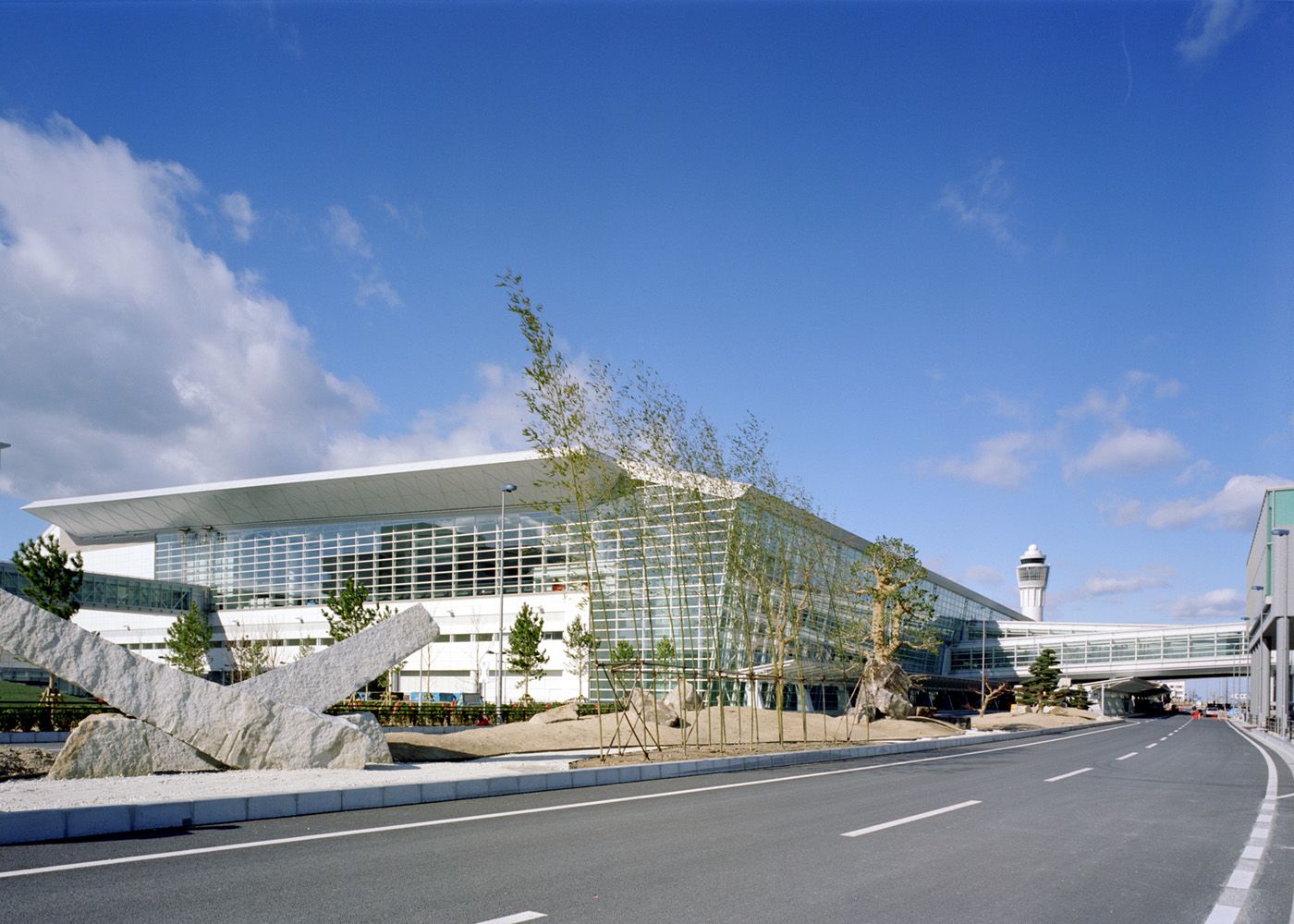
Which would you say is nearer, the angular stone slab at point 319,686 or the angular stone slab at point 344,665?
the angular stone slab at point 319,686

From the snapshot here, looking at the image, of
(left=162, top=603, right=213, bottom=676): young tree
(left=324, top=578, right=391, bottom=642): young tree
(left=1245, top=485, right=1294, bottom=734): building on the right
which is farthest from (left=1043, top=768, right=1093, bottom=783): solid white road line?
(left=162, top=603, right=213, bottom=676): young tree

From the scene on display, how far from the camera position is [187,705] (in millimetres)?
12961

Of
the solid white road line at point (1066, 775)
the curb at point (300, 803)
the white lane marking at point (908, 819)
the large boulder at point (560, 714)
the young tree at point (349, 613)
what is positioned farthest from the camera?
the young tree at point (349, 613)

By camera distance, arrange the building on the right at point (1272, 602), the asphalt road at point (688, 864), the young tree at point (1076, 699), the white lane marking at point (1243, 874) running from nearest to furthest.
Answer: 1. the asphalt road at point (688, 864)
2. the white lane marking at point (1243, 874)
3. the building on the right at point (1272, 602)
4. the young tree at point (1076, 699)

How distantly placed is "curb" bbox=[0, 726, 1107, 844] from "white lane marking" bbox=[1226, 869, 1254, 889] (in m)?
8.32

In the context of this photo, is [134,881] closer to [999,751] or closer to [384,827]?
[384,827]

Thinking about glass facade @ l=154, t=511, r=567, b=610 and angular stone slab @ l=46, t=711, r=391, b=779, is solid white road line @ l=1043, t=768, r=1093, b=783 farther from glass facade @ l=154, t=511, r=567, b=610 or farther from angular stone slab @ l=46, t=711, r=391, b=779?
glass facade @ l=154, t=511, r=567, b=610

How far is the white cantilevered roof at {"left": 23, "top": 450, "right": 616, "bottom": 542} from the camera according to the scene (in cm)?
6041

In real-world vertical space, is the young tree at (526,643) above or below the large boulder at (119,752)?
below

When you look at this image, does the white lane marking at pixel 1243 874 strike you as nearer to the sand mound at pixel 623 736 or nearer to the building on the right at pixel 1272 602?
the sand mound at pixel 623 736

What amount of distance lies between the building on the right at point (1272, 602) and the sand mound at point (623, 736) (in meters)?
21.3

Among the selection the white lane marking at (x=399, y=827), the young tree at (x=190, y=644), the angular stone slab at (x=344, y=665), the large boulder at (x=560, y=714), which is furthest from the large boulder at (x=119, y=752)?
the young tree at (x=190, y=644)

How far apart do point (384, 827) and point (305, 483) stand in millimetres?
Result: 61214

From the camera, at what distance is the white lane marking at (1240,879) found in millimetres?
6957
